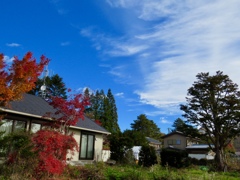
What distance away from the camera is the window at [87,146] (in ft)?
57.3

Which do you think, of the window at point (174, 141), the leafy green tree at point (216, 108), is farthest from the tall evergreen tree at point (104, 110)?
the leafy green tree at point (216, 108)

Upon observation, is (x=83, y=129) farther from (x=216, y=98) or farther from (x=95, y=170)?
(x=216, y=98)

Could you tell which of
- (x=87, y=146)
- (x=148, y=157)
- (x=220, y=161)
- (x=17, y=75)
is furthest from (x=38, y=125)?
(x=220, y=161)

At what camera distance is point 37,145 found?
8.95 m

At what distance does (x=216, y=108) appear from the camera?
77.5ft

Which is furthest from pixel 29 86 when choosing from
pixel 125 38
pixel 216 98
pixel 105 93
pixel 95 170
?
pixel 105 93

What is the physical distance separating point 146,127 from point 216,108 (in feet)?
129

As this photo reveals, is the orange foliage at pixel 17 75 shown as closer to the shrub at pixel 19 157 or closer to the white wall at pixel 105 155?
the shrub at pixel 19 157

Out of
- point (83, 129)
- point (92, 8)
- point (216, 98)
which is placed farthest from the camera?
point (216, 98)

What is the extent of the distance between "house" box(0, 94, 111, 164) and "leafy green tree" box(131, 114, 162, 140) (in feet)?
143

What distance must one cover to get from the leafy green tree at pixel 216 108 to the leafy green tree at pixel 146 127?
36795 mm

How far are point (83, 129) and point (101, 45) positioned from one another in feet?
19.6

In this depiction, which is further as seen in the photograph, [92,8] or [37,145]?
[92,8]

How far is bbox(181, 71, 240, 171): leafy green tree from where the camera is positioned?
23106mm
